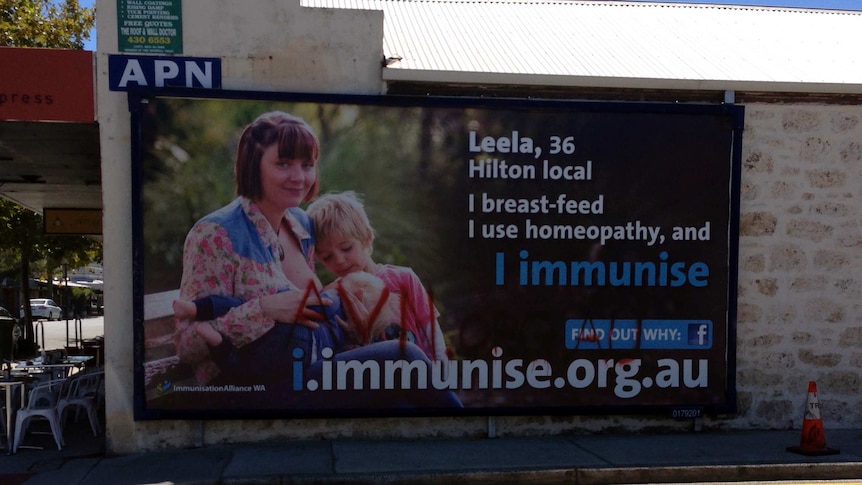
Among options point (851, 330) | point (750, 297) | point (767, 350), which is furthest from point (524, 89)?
point (851, 330)

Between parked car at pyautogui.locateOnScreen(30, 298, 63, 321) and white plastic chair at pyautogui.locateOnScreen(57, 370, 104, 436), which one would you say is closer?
white plastic chair at pyautogui.locateOnScreen(57, 370, 104, 436)

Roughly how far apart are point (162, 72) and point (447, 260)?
340 centimetres

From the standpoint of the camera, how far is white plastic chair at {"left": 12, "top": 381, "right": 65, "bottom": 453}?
7867 millimetres

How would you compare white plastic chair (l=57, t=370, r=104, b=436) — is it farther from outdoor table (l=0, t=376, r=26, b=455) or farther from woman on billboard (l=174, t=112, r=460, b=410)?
woman on billboard (l=174, t=112, r=460, b=410)

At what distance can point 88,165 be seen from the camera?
10.8 m

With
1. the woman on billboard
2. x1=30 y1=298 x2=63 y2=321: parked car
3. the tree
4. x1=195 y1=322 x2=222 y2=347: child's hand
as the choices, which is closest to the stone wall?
the woman on billboard

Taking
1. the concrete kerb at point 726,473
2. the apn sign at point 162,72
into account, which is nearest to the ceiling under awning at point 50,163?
the apn sign at point 162,72

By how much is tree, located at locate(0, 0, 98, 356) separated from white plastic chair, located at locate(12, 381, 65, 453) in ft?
22.3

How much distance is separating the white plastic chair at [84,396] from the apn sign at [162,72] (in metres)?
3.71

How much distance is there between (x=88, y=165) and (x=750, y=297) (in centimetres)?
896

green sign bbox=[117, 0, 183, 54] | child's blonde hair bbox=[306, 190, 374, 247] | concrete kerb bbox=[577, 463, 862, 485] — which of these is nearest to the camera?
concrete kerb bbox=[577, 463, 862, 485]

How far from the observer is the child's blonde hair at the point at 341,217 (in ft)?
24.8

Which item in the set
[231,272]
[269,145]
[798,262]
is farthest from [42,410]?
[798,262]

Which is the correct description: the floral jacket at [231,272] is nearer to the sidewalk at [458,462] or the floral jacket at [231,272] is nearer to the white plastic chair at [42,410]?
the sidewalk at [458,462]
